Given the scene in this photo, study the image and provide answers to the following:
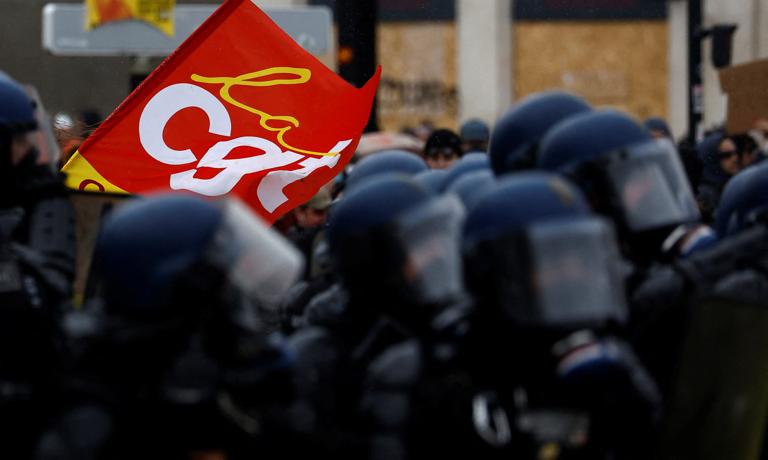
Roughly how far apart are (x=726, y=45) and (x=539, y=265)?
1210 centimetres

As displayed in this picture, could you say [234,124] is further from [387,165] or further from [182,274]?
[182,274]

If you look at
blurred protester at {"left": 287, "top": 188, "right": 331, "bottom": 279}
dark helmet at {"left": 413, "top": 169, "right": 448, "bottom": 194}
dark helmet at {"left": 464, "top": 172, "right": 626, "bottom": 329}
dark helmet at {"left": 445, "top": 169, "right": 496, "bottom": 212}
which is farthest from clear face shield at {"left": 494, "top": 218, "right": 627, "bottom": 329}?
blurred protester at {"left": 287, "top": 188, "right": 331, "bottom": 279}

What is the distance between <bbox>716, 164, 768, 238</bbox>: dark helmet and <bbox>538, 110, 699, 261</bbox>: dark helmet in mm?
384

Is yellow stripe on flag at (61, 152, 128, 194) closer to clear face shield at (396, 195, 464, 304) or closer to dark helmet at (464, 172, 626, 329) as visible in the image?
clear face shield at (396, 195, 464, 304)

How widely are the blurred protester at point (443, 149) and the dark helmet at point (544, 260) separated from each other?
6447 mm

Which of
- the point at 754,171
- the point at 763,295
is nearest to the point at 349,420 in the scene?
the point at 763,295

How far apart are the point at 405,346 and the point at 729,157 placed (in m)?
7.44

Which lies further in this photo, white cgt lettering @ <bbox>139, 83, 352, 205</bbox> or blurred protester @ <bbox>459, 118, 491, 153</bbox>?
blurred protester @ <bbox>459, 118, 491, 153</bbox>

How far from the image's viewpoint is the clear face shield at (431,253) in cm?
348

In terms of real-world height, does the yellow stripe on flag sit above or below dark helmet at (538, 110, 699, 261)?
below

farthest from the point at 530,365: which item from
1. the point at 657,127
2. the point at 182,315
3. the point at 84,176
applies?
the point at 657,127

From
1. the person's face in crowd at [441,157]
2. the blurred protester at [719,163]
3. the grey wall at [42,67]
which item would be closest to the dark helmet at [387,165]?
the person's face in crowd at [441,157]

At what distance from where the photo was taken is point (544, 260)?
3.25 metres

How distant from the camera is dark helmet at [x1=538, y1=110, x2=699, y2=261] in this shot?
13.8ft
